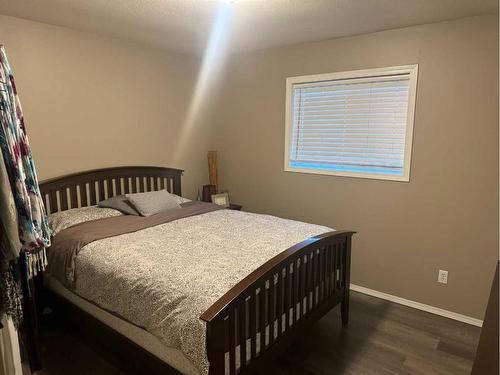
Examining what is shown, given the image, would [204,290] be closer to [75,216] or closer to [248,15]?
[75,216]

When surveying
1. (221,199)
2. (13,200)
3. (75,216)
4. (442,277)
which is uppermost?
(13,200)

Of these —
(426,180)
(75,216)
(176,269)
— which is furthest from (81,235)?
(426,180)

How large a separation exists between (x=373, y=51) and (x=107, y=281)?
2849mm

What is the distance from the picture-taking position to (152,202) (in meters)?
3.15

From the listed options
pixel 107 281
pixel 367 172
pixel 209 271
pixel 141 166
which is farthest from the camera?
pixel 141 166

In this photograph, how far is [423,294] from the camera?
3027 mm

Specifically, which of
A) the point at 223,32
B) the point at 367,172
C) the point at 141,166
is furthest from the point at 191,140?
the point at 367,172

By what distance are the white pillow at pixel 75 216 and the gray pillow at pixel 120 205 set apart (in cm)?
4

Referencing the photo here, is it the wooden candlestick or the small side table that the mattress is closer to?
the small side table

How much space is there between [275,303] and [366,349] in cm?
100

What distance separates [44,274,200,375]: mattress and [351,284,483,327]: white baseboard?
7.25 feet

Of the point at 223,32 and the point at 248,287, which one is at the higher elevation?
the point at 223,32

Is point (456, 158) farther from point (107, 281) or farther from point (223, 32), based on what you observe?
point (107, 281)

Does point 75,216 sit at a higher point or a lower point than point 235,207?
higher
